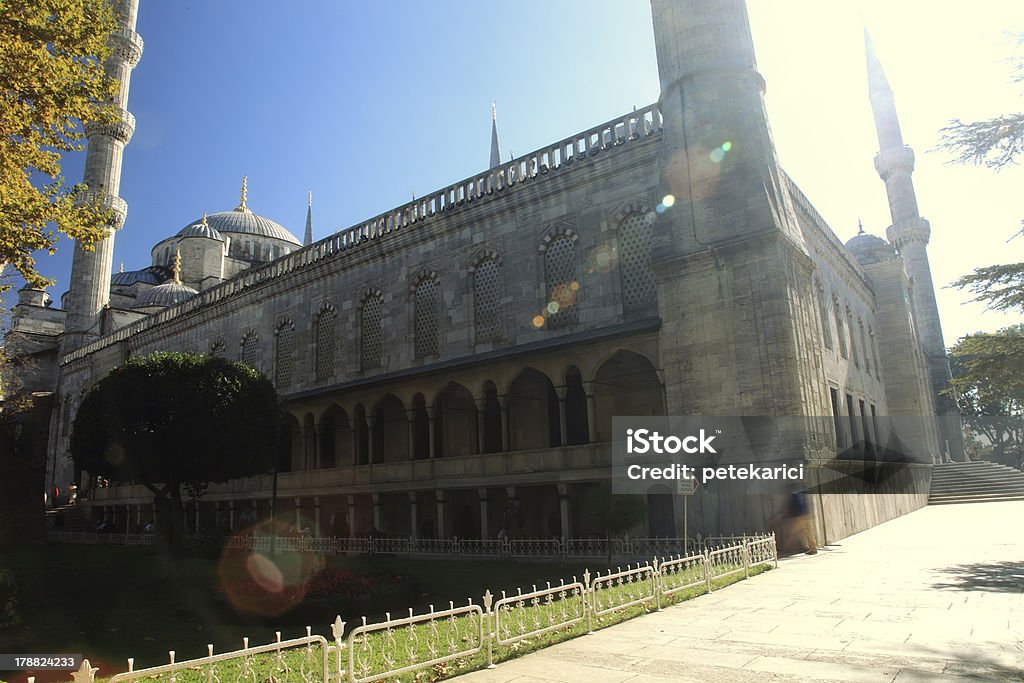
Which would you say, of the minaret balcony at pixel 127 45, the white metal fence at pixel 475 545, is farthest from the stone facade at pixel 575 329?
the minaret balcony at pixel 127 45

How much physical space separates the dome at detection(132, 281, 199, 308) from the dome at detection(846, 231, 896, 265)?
43860mm

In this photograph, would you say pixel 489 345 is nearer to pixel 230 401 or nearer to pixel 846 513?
pixel 230 401

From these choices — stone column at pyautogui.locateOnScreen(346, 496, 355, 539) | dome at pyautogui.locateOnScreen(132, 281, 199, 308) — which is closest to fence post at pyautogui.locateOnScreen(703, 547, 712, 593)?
stone column at pyautogui.locateOnScreen(346, 496, 355, 539)

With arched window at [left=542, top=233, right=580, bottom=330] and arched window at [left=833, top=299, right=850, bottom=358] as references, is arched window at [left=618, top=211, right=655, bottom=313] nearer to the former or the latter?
arched window at [left=542, top=233, right=580, bottom=330]

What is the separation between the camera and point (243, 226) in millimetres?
56312

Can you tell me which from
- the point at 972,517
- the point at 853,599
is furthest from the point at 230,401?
the point at 972,517

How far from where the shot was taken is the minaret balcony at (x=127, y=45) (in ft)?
127

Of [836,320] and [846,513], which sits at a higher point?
[836,320]

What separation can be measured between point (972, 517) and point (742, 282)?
39.9 ft

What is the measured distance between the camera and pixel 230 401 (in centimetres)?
1981

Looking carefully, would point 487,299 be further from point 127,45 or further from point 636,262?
point 127,45

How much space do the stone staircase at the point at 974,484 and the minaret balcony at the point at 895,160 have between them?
75.0ft

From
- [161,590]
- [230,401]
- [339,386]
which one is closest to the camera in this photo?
[161,590]

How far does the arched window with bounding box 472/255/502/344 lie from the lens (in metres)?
22.5
